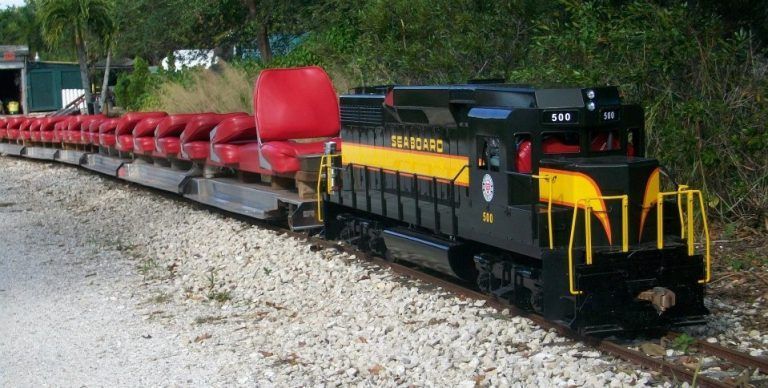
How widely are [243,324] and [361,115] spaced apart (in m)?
3.26

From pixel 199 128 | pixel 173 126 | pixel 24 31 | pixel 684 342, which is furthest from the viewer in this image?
pixel 24 31

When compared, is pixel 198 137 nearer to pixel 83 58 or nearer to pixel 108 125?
pixel 108 125

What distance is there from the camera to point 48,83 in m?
54.6

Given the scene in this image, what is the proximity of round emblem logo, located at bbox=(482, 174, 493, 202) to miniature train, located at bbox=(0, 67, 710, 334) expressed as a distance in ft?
0.05

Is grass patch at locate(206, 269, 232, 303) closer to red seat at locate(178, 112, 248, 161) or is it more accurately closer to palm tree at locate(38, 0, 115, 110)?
red seat at locate(178, 112, 248, 161)

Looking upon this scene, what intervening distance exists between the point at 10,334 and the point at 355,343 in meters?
3.36

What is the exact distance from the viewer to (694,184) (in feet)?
37.8

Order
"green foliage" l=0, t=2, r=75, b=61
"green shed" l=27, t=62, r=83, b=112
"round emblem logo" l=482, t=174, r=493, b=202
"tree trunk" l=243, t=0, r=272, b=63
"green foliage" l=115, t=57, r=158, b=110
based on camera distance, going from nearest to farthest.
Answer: "round emblem logo" l=482, t=174, r=493, b=202
"tree trunk" l=243, t=0, r=272, b=63
"green foliage" l=115, t=57, r=158, b=110
"green shed" l=27, t=62, r=83, b=112
"green foliage" l=0, t=2, r=75, b=61

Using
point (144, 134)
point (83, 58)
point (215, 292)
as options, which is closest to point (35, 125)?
point (144, 134)

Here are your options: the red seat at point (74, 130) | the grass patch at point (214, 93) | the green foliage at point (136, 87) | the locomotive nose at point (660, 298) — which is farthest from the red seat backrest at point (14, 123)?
the locomotive nose at point (660, 298)

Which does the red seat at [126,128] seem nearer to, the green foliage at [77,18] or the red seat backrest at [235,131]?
the red seat backrest at [235,131]

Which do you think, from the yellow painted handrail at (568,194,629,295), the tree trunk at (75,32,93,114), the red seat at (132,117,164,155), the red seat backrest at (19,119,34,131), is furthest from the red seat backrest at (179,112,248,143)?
the tree trunk at (75,32,93,114)

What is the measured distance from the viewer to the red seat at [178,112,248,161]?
1570cm

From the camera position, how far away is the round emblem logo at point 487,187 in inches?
311
